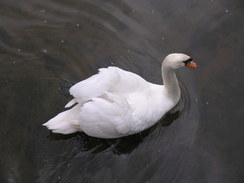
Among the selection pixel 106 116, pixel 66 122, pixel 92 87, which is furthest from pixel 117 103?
pixel 66 122

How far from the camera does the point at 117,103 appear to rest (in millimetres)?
5730

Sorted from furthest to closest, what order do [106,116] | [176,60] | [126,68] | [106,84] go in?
1. [126,68]
2. [176,60]
3. [106,84]
4. [106,116]

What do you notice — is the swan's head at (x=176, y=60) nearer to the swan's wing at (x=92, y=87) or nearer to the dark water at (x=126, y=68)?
the swan's wing at (x=92, y=87)

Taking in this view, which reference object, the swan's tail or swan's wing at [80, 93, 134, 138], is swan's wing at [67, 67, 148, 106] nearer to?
swan's wing at [80, 93, 134, 138]

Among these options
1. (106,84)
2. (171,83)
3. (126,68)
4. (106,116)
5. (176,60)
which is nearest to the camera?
(106,116)

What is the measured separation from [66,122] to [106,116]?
2.14 feet

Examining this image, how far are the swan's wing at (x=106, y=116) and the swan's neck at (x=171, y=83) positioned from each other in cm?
78

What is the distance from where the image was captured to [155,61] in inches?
284

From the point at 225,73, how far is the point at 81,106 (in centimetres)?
267

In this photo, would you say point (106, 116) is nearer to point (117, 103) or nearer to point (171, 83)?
point (117, 103)

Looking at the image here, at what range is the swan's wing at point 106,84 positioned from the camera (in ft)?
18.7

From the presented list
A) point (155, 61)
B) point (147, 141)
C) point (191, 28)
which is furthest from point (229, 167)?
point (191, 28)

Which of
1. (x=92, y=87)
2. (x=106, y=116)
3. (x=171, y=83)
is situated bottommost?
(x=106, y=116)

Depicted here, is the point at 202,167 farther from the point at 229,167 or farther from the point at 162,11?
the point at 162,11
